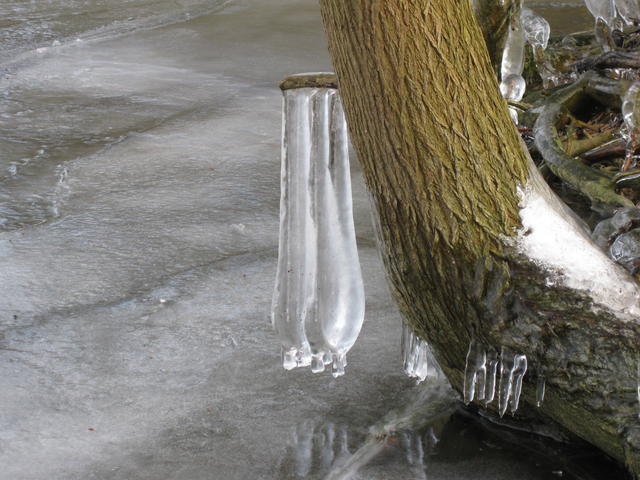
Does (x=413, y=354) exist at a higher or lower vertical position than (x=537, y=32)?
lower

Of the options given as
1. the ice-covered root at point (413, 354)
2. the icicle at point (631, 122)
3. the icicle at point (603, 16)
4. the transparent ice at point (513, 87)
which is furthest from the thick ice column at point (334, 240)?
the icicle at point (603, 16)

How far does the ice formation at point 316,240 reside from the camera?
2451 mm

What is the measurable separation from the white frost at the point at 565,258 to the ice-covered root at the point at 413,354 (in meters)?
0.54

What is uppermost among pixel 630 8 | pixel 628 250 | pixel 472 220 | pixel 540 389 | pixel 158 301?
pixel 630 8

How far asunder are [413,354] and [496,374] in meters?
0.42

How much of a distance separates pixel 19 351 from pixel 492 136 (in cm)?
202

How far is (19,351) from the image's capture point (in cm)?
318

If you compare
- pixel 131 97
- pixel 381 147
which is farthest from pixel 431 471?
pixel 131 97

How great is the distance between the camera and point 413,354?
8.95 feet

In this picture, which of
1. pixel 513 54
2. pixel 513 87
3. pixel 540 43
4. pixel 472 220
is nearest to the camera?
pixel 472 220

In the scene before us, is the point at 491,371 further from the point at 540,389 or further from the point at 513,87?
the point at 513,87

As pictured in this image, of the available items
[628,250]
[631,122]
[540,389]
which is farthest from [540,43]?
[540,389]

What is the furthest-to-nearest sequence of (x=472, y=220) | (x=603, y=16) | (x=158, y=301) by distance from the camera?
(x=603, y=16) → (x=158, y=301) → (x=472, y=220)

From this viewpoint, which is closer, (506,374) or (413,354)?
(506,374)
